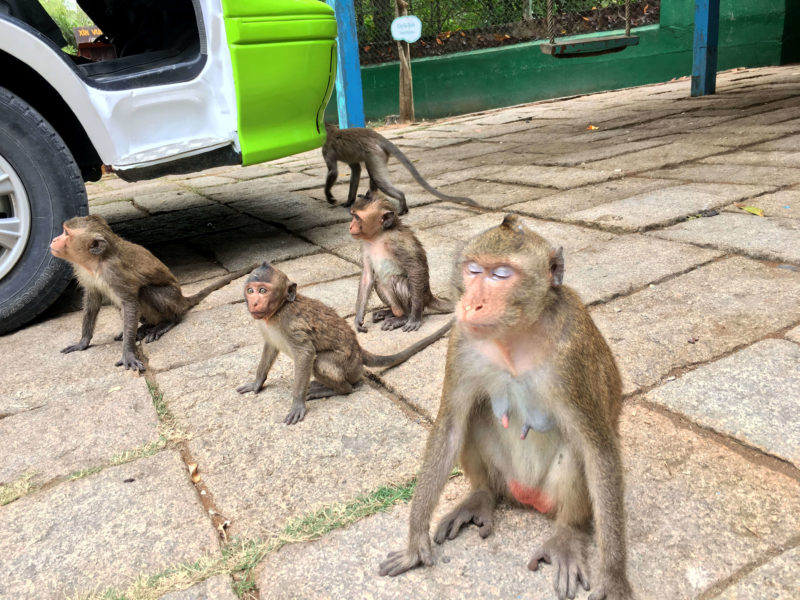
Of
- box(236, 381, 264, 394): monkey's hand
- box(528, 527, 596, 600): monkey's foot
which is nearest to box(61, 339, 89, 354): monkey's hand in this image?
box(236, 381, 264, 394): monkey's hand

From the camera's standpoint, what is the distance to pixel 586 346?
1.52 metres

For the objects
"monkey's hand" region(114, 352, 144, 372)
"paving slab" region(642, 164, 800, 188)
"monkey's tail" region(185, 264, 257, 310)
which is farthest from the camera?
"paving slab" region(642, 164, 800, 188)

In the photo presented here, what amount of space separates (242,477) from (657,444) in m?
1.30

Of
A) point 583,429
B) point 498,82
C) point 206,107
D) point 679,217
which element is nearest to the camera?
point 583,429

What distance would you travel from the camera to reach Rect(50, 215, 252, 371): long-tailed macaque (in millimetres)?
3268

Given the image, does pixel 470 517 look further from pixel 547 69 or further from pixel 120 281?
pixel 547 69

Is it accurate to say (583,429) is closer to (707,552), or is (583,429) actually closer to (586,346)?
(586,346)

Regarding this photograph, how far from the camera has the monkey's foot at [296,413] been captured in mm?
2438

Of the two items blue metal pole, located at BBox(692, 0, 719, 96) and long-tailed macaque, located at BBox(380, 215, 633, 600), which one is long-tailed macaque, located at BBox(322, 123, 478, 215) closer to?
long-tailed macaque, located at BBox(380, 215, 633, 600)

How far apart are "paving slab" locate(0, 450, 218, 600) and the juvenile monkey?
1427 mm

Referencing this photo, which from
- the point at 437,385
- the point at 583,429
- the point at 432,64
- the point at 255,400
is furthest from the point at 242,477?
the point at 432,64

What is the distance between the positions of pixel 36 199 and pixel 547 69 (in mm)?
10738

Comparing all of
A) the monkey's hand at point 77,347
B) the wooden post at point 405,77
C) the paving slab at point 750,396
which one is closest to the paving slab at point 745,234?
the paving slab at point 750,396

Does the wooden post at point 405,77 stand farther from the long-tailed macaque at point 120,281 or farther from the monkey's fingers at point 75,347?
the monkey's fingers at point 75,347
